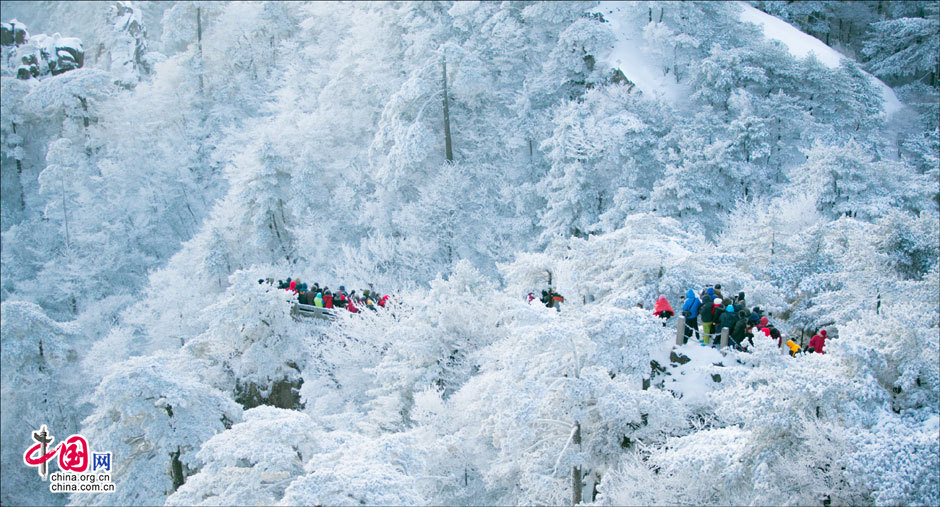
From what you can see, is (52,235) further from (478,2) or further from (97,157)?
(478,2)

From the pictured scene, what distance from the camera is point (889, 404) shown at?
9.98 meters

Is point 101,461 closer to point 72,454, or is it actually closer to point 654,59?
point 72,454

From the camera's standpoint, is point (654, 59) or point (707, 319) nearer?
point (707, 319)

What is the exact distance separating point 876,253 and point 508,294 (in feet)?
29.6

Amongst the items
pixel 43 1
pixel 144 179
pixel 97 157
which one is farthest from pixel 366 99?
pixel 43 1

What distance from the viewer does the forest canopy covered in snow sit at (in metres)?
10.7

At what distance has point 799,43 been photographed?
31.4 metres

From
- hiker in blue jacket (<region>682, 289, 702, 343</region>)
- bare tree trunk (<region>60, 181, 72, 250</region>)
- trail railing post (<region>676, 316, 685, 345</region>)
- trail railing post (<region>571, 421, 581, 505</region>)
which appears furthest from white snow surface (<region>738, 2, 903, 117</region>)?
bare tree trunk (<region>60, 181, 72, 250</region>)

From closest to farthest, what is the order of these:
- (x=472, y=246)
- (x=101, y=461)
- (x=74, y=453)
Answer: (x=101, y=461) < (x=74, y=453) < (x=472, y=246)

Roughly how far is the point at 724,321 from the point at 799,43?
23.8 m

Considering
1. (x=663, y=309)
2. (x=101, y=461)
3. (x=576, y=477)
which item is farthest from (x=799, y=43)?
(x=101, y=461)

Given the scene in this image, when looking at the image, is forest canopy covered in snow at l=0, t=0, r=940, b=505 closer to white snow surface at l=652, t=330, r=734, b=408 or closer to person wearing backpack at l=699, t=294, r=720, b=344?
white snow surface at l=652, t=330, r=734, b=408

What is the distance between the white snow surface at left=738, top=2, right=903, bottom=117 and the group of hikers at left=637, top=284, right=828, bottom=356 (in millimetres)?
19706

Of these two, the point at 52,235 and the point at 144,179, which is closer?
the point at 52,235
